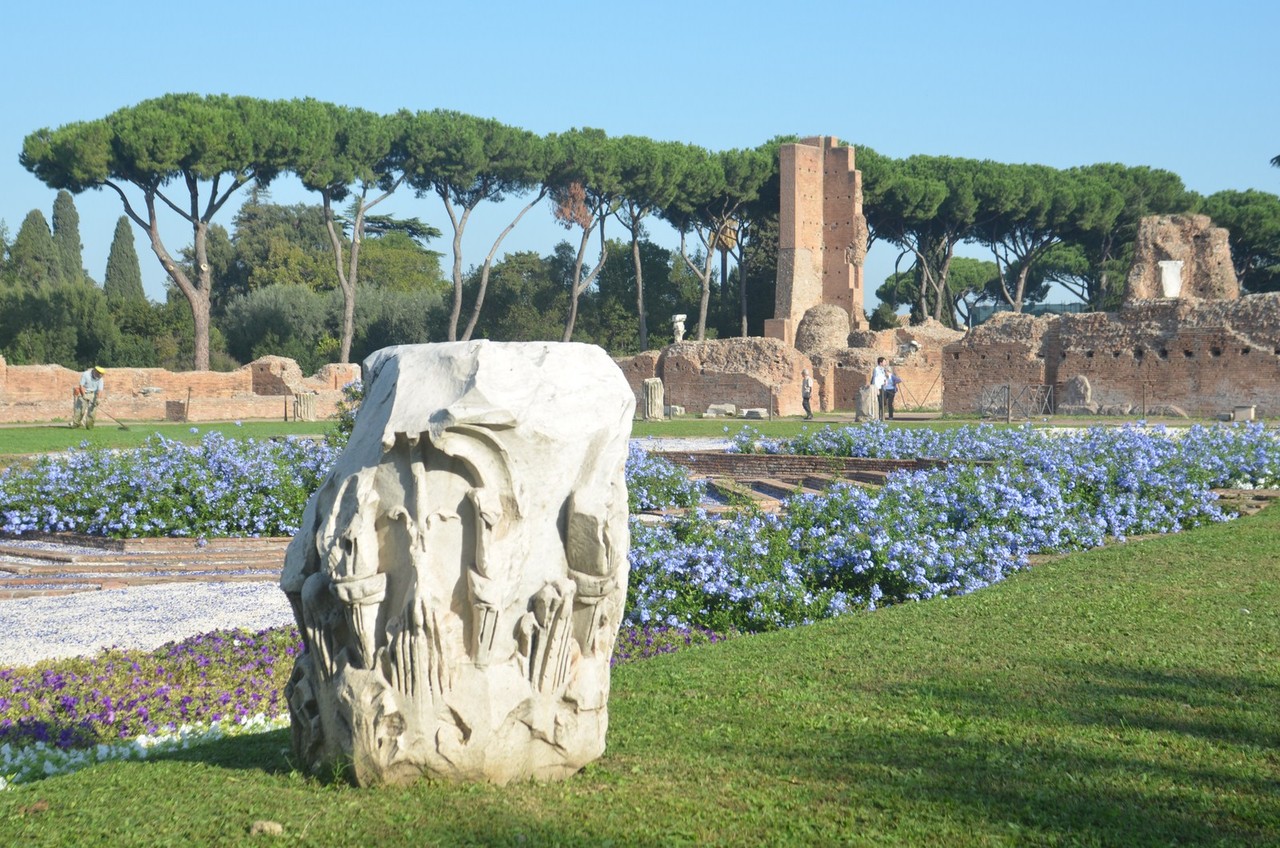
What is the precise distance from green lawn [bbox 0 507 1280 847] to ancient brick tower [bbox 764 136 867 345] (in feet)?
122

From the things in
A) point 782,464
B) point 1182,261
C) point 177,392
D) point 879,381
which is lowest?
point 782,464

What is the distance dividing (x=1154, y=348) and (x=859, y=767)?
26.0 metres

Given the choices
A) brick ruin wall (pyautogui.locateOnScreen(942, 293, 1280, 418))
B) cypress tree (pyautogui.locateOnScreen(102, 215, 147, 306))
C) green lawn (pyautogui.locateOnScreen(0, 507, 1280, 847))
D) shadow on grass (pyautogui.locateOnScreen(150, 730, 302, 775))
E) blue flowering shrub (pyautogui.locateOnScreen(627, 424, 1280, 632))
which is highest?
cypress tree (pyautogui.locateOnScreen(102, 215, 147, 306))

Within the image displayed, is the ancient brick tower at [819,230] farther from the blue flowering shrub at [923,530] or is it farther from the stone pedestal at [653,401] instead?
the blue flowering shrub at [923,530]

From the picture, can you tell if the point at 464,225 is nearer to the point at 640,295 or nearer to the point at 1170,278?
the point at 640,295

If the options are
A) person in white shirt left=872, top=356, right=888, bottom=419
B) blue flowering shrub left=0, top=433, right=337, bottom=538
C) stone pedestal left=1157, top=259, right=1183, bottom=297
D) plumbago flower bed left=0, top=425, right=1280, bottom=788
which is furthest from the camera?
stone pedestal left=1157, top=259, right=1183, bottom=297

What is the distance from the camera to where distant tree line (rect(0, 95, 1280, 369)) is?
3272 cm

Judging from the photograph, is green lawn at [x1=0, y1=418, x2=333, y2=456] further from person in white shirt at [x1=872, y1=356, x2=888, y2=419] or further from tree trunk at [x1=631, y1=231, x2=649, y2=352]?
tree trunk at [x1=631, y1=231, x2=649, y2=352]

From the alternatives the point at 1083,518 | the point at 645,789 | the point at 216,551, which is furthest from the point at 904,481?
the point at 645,789

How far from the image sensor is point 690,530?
6574 mm

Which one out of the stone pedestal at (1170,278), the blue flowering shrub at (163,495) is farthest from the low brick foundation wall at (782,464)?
the stone pedestal at (1170,278)

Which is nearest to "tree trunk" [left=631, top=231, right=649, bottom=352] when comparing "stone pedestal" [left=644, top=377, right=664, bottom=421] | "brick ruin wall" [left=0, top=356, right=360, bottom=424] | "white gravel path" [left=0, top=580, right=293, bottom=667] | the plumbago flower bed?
"brick ruin wall" [left=0, top=356, right=360, bottom=424]

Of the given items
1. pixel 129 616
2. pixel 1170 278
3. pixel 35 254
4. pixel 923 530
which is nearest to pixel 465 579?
pixel 129 616

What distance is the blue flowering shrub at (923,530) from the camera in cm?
565
